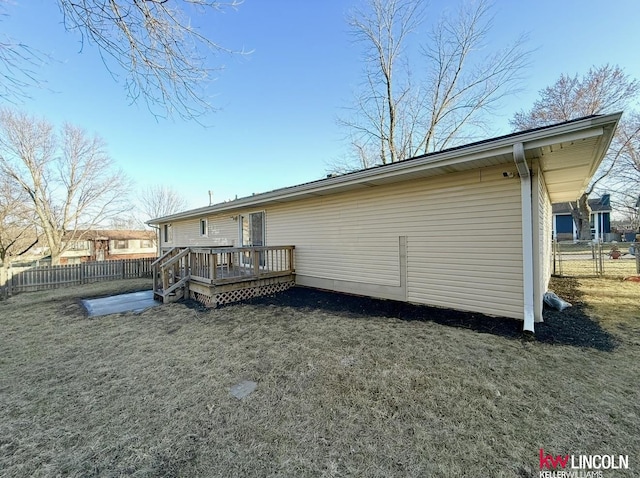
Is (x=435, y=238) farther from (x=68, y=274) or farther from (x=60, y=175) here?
(x=60, y=175)

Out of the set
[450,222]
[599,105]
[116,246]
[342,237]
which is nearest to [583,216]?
[599,105]

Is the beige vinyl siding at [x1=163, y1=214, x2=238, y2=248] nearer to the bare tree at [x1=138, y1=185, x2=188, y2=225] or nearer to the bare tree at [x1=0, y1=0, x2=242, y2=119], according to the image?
the bare tree at [x1=0, y1=0, x2=242, y2=119]

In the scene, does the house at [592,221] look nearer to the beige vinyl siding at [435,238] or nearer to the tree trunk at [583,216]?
the tree trunk at [583,216]

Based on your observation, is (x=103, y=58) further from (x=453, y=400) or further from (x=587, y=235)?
(x=587, y=235)

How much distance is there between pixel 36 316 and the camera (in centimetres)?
616

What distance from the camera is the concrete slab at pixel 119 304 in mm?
6441

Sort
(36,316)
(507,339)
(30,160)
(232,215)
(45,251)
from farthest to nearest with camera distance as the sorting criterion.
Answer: (45,251)
(30,160)
(232,215)
(36,316)
(507,339)

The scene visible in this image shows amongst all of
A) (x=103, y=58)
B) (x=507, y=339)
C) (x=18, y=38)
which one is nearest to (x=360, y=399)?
(x=507, y=339)

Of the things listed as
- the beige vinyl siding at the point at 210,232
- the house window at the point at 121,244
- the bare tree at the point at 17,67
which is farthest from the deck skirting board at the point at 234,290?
the house window at the point at 121,244

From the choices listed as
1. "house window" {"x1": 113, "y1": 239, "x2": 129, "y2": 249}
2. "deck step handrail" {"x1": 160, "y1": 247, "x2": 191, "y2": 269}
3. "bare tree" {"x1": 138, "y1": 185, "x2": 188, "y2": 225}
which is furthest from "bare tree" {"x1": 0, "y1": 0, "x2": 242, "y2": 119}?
"house window" {"x1": 113, "y1": 239, "x2": 129, "y2": 249}

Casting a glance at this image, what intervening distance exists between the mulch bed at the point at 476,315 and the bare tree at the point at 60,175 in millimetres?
20198

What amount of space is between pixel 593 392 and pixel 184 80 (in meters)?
5.50

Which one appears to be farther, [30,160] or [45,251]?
[45,251]

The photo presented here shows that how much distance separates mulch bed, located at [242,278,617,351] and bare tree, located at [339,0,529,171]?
1179 cm
